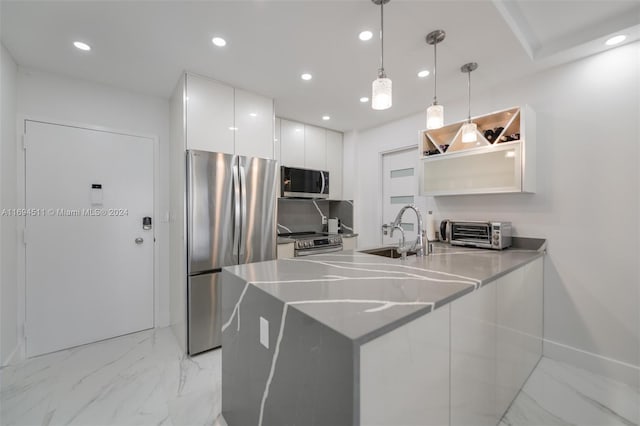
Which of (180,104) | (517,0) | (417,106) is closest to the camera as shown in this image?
(517,0)

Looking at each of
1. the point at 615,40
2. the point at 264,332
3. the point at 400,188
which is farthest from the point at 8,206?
the point at 615,40

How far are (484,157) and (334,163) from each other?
2.07 meters

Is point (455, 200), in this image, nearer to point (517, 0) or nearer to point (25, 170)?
point (517, 0)

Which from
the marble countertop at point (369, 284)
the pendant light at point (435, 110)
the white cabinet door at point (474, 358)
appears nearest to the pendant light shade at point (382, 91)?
the pendant light at point (435, 110)

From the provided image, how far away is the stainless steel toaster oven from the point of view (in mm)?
2270

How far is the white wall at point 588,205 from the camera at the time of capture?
1938 millimetres

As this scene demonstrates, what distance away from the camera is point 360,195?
13.3ft

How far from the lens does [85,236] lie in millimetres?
2561

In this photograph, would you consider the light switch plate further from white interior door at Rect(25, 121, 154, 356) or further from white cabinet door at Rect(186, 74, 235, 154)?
white interior door at Rect(25, 121, 154, 356)

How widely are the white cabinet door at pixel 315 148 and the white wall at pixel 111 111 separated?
66.9 inches

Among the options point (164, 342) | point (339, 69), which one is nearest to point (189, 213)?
point (164, 342)

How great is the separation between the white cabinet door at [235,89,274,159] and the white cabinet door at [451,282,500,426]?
7.60 ft

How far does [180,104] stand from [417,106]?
2518 mm

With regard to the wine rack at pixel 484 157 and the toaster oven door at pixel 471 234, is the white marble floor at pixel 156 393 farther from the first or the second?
the wine rack at pixel 484 157
